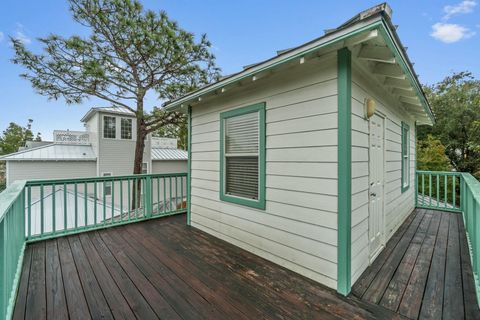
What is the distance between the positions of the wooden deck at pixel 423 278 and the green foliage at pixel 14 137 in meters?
31.1

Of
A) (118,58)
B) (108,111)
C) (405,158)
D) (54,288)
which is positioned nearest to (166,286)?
(54,288)

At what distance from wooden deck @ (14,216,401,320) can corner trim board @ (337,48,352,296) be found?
0.28m

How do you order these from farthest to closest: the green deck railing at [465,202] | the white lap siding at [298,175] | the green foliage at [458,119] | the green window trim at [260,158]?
the green foliage at [458,119] < the green window trim at [260,158] < the white lap siding at [298,175] < the green deck railing at [465,202]

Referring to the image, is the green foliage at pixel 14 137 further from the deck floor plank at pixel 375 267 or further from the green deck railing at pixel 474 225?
the green deck railing at pixel 474 225

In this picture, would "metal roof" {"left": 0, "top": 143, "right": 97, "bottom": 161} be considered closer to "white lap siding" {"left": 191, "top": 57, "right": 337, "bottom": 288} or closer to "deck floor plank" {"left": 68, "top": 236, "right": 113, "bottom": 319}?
"deck floor plank" {"left": 68, "top": 236, "right": 113, "bottom": 319}

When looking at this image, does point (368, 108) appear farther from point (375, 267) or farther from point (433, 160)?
point (433, 160)

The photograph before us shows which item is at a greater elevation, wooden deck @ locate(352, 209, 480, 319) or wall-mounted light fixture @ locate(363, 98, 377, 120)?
wall-mounted light fixture @ locate(363, 98, 377, 120)

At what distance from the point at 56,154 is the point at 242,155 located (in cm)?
1247

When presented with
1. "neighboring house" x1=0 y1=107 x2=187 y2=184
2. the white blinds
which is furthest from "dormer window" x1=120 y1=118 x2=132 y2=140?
the white blinds

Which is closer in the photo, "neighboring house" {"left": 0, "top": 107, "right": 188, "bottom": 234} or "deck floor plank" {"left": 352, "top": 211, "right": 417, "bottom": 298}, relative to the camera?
"deck floor plank" {"left": 352, "top": 211, "right": 417, "bottom": 298}

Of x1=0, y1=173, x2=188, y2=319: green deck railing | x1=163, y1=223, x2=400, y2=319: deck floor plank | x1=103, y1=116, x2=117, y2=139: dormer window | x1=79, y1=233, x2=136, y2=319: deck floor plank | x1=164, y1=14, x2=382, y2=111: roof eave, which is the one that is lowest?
x1=79, y1=233, x2=136, y2=319: deck floor plank

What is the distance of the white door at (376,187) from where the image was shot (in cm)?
265

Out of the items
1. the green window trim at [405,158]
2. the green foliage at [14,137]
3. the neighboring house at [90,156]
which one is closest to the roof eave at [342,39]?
the green window trim at [405,158]

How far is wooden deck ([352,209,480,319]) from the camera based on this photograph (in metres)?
1.88
